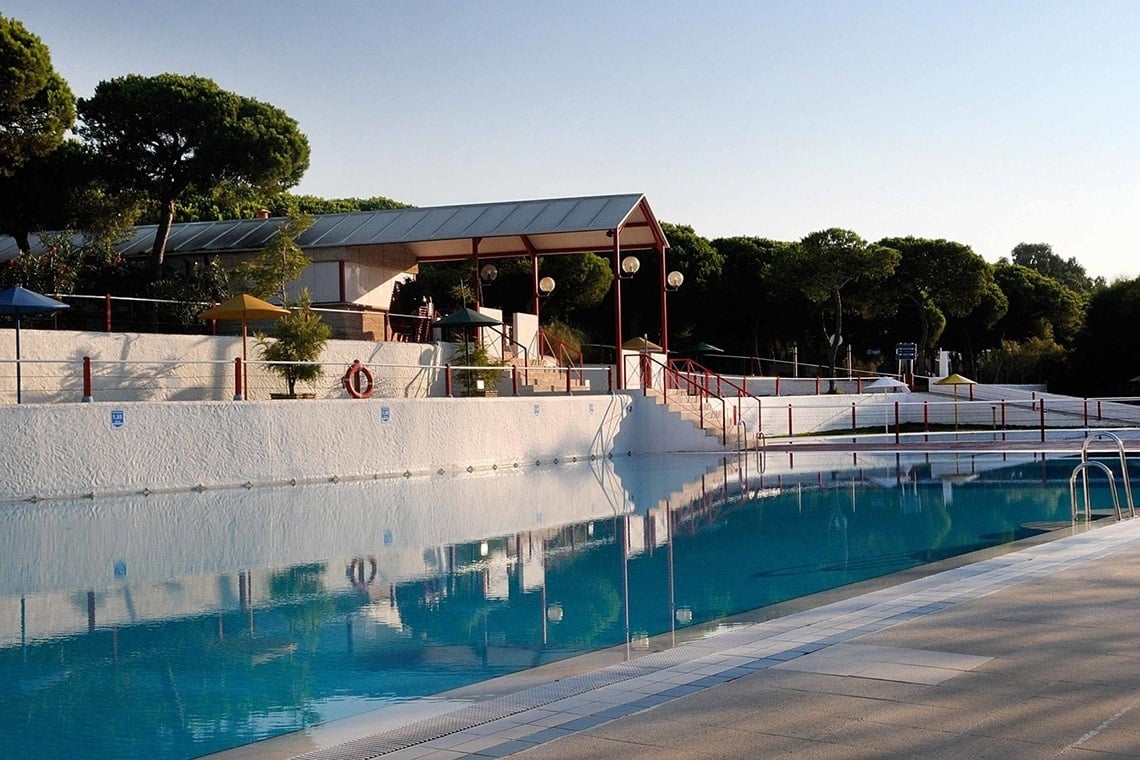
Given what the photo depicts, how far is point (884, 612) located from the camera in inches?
292

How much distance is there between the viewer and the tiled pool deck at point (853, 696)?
456 cm

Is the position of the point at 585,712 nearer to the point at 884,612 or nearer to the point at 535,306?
the point at 884,612

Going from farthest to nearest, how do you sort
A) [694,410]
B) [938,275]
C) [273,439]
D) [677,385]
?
[938,275] < [677,385] < [694,410] < [273,439]

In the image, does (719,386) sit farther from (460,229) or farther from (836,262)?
(836,262)

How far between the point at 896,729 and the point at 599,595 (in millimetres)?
5015

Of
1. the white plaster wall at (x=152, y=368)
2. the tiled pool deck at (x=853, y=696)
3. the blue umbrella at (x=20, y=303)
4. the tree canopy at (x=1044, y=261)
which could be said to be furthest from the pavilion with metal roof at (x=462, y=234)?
the tree canopy at (x=1044, y=261)

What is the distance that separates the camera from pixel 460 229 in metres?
30.0

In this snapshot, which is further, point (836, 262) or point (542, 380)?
point (836, 262)

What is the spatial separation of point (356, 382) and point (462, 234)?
339 inches

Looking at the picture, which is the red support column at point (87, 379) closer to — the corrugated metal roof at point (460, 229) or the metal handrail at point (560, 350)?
the corrugated metal roof at point (460, 229)

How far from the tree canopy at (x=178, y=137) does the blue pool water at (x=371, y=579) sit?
11.9 metres

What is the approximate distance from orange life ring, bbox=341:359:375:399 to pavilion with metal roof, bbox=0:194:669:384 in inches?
301

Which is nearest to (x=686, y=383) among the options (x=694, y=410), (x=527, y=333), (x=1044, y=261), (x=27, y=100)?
(x=694, y=410)

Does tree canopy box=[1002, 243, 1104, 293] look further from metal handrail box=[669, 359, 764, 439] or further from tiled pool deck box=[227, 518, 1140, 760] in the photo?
tiled pool deck box=[227, 518, 1140, 760]
